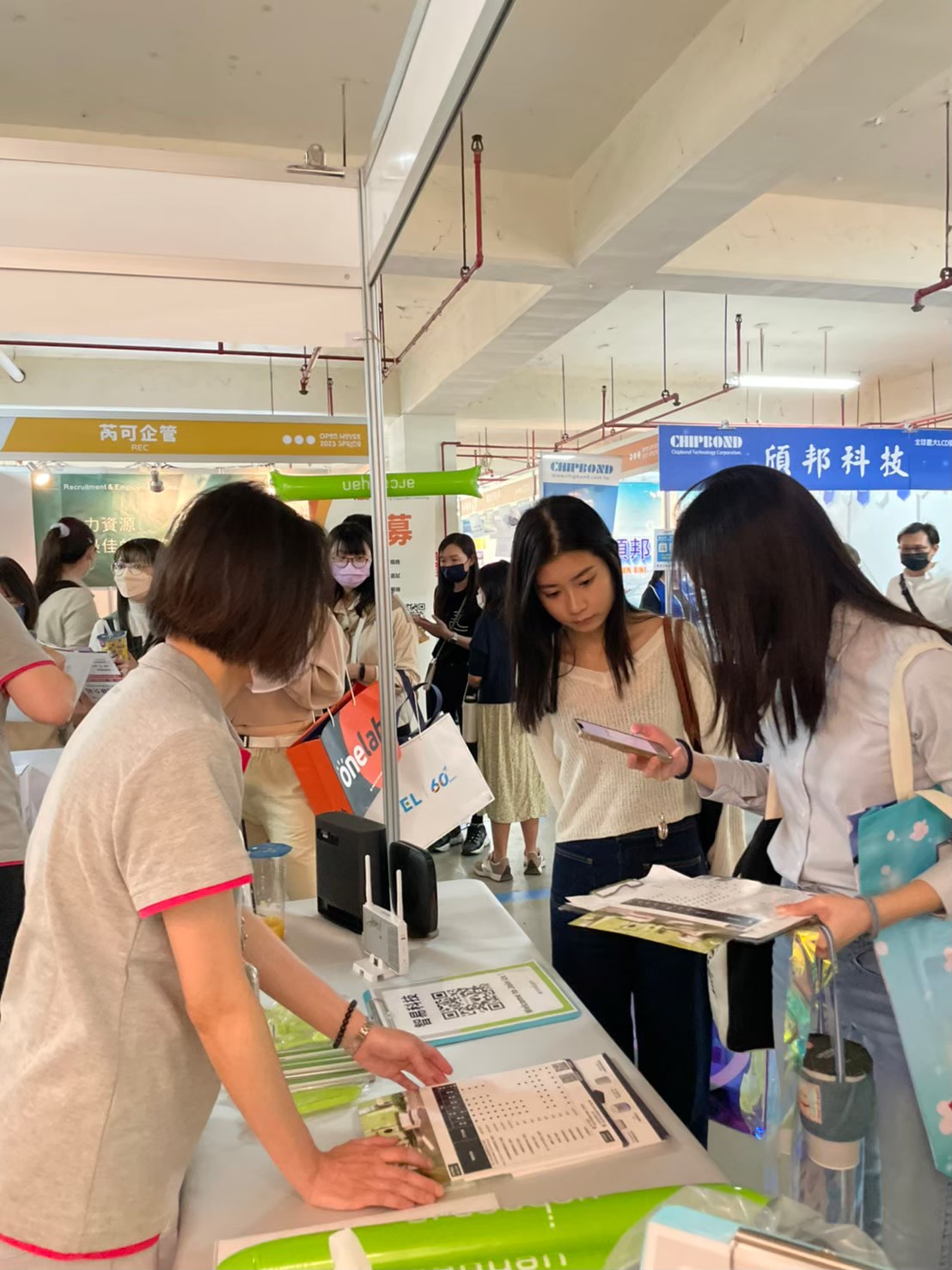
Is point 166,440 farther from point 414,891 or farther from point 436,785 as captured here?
point 414,891

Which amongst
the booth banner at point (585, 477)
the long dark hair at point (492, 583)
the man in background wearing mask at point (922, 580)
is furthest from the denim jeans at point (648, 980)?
the man in background wearing mask at point (922, 580)

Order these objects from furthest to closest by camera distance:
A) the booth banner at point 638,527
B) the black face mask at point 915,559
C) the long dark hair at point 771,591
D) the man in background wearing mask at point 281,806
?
the booth banner at point 638,527
the black face mask at point 915,559
the man in background wearing mask at point 281,806
the long dark hair at point 771,591

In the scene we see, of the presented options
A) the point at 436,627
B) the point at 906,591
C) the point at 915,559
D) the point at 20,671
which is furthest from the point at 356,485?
the point at 915,559

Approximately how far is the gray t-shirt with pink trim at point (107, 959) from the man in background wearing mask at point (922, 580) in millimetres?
5904

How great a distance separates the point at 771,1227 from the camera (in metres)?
0.50

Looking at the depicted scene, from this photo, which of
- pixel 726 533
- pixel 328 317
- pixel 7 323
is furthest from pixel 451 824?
pixel 7 323

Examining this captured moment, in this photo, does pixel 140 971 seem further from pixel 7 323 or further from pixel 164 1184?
Answer: pixel 7 323

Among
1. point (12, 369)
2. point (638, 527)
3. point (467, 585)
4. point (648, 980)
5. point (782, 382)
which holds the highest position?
point (12, 369)

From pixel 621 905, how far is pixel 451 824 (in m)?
0.59

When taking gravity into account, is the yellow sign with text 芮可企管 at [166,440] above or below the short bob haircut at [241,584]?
above

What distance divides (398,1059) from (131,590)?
2.89 meters

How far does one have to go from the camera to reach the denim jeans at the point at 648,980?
1.49m

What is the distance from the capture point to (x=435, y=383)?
696 centimetres

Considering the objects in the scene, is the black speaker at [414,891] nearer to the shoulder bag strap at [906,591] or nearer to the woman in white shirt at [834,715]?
the woman in white shirt at [834,715]
